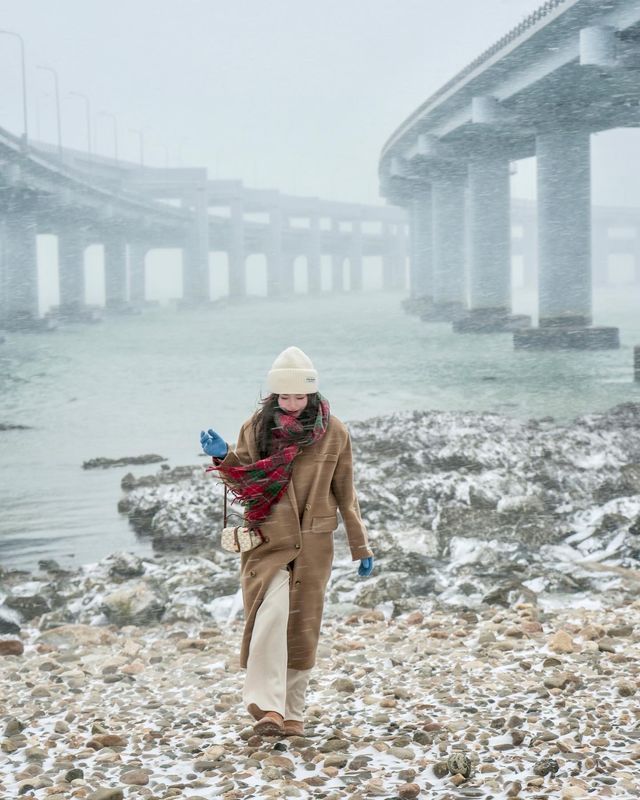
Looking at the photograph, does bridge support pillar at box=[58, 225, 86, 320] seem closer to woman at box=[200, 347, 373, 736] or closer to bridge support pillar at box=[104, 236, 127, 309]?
bridge support pillar at box=[104, 236, 127, 309]

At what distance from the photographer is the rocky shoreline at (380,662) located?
13.2ft

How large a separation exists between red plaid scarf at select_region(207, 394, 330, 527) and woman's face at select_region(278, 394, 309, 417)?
3cm

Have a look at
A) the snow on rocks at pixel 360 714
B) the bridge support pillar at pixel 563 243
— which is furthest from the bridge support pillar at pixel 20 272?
the snow on rocks at pixel 360 714

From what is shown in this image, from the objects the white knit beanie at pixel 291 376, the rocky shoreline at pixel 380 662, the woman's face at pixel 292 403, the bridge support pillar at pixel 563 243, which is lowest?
the rocky shoreline at pixel 380 662

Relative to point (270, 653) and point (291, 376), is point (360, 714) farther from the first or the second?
point (291, 376)

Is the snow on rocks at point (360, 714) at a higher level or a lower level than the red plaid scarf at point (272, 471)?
lower

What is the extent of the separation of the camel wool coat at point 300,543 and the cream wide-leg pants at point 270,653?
5cm

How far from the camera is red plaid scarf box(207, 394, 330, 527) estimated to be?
430 centimetres

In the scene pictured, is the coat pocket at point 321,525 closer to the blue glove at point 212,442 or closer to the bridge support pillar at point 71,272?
the blue glove at point 212,442

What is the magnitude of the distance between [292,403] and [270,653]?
108cm

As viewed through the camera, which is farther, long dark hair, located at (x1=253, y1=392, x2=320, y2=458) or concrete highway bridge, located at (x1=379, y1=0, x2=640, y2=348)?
concrete highway bridge, located at (x1=379, y1=0, x2=640, y2=348)

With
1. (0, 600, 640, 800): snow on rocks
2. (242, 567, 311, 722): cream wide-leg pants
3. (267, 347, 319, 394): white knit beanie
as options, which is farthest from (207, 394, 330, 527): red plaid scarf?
(0, 600, 640, 800): snow on rocks

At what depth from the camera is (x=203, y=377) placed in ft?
85.9

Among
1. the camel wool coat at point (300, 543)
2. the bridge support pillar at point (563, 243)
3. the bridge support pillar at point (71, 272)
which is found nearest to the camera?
the camel wool coat at point (300, 543)
